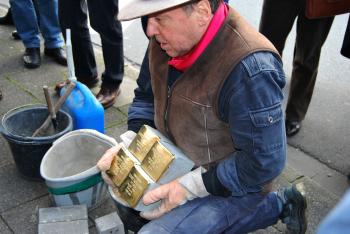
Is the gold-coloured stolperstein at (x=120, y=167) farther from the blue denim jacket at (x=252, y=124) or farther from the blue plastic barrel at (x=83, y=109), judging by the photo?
the blue plastic barrel at (x=83, y=109)

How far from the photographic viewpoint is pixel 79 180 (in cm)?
231

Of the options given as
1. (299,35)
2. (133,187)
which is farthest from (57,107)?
(299,35)

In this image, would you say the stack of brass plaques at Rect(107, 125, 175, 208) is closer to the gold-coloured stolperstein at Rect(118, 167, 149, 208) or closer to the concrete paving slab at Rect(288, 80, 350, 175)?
the gold-coloured stolperstein at Rect(118, 167, 149, 208)

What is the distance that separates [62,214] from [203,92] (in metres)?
1.01

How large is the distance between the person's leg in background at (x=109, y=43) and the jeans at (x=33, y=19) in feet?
3.29

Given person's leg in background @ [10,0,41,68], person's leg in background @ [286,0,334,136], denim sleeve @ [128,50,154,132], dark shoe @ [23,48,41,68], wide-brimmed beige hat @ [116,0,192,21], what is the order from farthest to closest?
1. dark shoe @ [23,48,41,68]
2. person's leg in background @ [10,0,41,68]
3. person's leg in background @ [286,0,334,136]
4. denim sleeve @ [128,50,154,132]
5. wide-brimmed beige hat @ [116,0,192,21]

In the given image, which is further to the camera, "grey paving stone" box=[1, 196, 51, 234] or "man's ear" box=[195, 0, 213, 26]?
"grey paving stone" box=[1, 196, 51, 234]

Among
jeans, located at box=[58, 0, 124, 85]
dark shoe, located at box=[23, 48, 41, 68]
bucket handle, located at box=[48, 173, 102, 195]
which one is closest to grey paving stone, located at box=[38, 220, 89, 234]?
bucket handle, located at box=[48, 173, 102, 195]

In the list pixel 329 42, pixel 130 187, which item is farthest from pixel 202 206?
pixel 329 42

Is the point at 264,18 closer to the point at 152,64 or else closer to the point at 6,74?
the point at 152,64

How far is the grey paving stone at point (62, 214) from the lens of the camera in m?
2.24

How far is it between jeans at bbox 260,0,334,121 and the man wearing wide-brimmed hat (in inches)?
49.5

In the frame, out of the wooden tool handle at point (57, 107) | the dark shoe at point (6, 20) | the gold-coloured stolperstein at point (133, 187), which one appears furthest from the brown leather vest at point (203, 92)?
the dark shoe at point (6, 20)

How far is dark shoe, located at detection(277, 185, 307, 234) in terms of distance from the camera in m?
2.16
